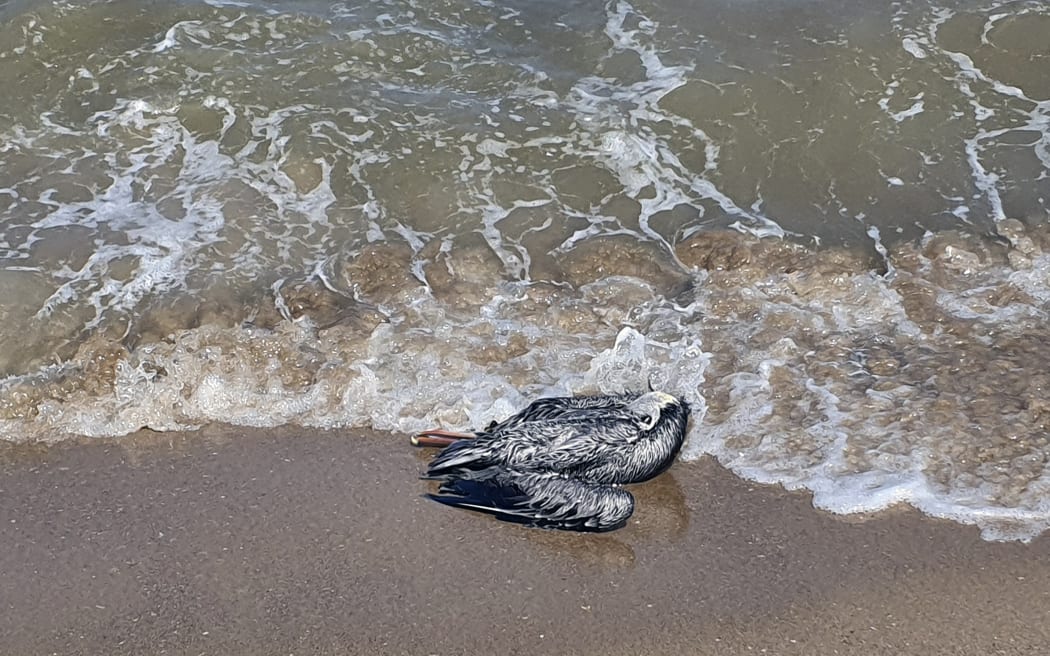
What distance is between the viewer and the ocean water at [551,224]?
6008 mm

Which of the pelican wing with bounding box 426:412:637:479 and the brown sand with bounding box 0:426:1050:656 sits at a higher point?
the pelican wing with bounding box 426:412:637:479

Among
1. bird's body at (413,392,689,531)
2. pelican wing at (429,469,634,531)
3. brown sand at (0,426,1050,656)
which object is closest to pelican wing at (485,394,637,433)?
bird's body at (413,392,689,531)

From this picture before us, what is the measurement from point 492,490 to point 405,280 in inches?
89.1

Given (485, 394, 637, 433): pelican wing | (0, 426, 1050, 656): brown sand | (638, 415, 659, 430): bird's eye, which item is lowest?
(0, 426, 1050, 656): brown sand

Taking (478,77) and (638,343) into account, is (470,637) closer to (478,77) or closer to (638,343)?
(638,343)

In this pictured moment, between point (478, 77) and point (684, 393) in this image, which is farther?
point (478, 77)

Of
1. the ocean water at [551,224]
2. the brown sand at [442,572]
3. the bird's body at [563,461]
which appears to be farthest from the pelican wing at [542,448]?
the ocean water at [551,224]

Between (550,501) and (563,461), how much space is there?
23cm

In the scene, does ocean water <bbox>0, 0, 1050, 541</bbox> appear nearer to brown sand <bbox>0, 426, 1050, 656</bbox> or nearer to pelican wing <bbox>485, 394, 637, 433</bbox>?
brown sand <bbox>0, 426, 1050, 656</bbox>

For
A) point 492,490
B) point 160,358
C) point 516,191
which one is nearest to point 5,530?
point 160,358

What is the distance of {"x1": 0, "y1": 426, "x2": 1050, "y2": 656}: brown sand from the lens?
463 cm

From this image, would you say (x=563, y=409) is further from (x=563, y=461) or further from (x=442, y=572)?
(x=442, y=572)

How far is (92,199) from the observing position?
304 inches

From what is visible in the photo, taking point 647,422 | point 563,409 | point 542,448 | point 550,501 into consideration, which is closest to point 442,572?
point 550,501
